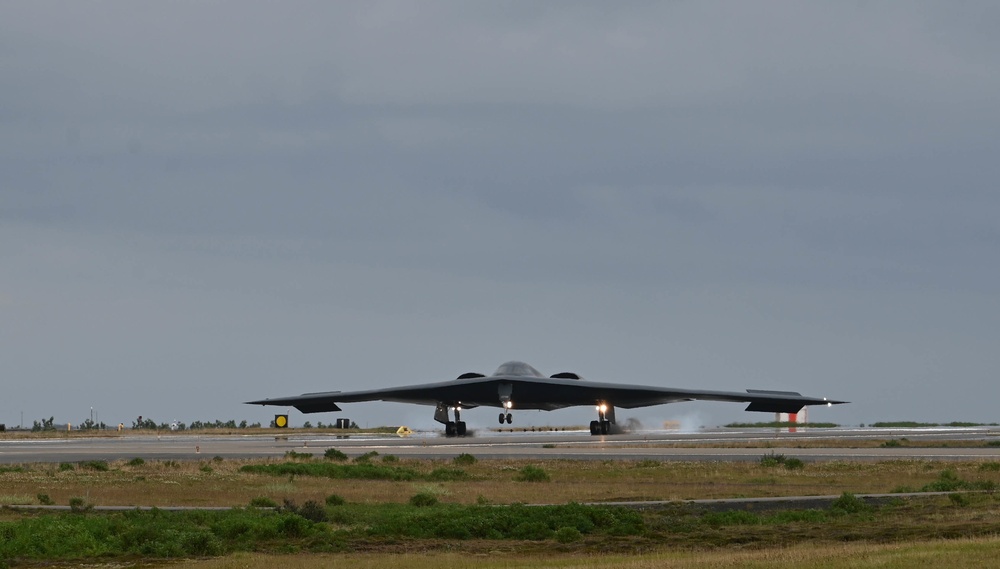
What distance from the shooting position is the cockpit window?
2953 inches

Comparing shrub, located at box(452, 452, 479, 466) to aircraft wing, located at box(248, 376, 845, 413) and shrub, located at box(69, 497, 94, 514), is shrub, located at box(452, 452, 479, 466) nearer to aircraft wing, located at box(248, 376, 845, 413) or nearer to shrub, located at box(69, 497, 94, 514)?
shrub, located at box(69, 497, 94, 514)

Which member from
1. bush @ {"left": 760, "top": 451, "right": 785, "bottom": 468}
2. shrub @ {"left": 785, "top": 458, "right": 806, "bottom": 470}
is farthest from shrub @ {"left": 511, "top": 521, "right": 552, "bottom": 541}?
bush @ {"left": 760, "top": 451, "right": 785, "bottom": 468}

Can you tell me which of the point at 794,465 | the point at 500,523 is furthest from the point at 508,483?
the point at 500,523

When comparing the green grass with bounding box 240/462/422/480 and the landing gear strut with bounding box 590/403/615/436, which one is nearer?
the green grass with bounding box 240/462/422/480

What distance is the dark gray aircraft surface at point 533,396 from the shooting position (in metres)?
71.5

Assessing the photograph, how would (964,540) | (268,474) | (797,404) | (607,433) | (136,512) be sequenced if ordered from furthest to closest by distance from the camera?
1. (607,433)
2. (797,404)
3. (268,474)
4. (136,512)
5. (964,540)

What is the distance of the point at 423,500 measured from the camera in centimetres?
2856

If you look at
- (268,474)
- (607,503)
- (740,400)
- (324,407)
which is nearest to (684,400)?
(740,400)

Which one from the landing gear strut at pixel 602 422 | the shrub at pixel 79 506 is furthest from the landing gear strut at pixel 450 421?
the shrub at pixel 79 506

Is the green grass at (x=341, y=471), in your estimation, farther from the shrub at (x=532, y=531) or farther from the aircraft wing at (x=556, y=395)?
the aircraft wing at (x=556, y=395)

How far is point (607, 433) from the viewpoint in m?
78.0

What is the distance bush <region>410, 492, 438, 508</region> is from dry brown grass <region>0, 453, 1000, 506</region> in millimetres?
1328

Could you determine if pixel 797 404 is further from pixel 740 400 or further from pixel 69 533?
pixel 69 533

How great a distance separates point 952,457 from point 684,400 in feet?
99.1
